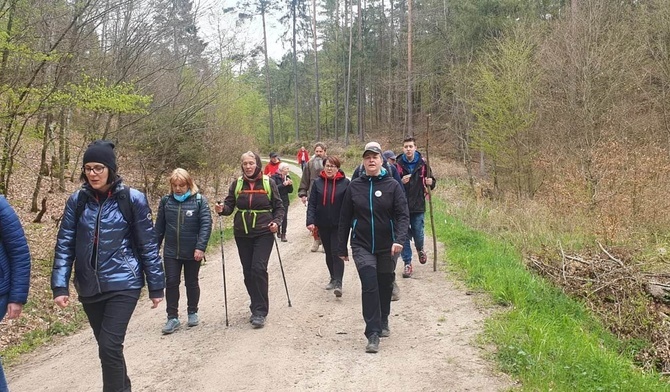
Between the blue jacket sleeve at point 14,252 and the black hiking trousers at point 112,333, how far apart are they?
0.55 metres

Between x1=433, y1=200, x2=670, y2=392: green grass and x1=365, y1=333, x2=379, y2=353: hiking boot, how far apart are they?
1.18 meters

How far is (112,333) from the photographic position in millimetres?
3738

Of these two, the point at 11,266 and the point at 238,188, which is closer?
the point at 11,266

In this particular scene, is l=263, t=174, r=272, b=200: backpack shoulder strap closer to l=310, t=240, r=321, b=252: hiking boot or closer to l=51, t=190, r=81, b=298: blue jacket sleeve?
l=51, t=190, r=81, b=298: blue jacket sleeve

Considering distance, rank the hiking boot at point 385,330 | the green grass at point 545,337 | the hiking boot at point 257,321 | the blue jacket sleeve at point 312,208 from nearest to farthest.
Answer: the green grass at point 545,337 < the hiking boot at point 385,330 < the hiking boot at point 257,321 < the blue jacket sleeve at point 312,208

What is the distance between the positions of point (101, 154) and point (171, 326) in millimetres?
2995

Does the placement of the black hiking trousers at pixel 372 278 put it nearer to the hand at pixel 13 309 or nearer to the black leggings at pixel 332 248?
the black leggings at pixel 332 248

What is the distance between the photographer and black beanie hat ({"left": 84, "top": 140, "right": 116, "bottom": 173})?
3697 mm

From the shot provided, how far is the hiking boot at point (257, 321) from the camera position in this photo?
5994mm

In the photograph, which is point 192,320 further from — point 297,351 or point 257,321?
point 297,351

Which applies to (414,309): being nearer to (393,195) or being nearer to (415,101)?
(393,195)

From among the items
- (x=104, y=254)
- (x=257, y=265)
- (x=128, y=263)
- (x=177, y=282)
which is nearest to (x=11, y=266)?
(x=104, y=254)

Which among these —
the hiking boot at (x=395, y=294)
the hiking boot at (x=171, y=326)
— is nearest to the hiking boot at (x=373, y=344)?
the hiking boot at (x=395, y=294)

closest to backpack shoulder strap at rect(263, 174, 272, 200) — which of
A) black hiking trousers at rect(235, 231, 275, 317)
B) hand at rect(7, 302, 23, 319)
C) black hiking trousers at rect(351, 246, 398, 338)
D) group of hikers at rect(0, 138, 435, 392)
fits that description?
group of hikers at rect(0, 138, 435, 392)
